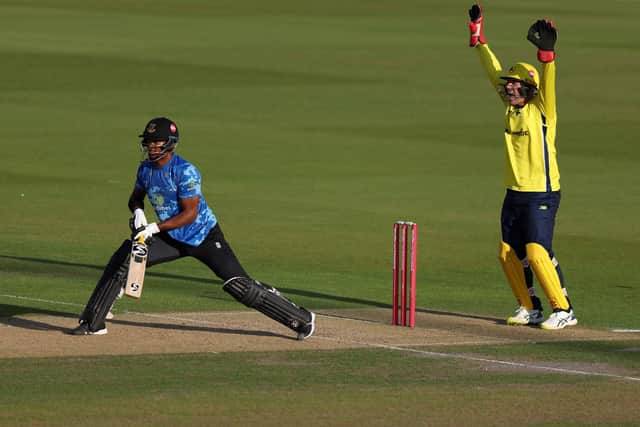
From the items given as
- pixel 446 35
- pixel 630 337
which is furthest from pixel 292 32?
pixel 630 337

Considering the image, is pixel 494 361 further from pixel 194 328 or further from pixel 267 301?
pixel 194 328

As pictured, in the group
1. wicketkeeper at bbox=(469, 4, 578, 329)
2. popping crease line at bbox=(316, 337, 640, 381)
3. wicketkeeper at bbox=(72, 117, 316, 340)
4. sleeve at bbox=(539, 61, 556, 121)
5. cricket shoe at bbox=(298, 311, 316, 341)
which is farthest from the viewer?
wicketkeeper at bbox=(469, 4, 578, 329)

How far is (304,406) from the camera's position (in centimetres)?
1112

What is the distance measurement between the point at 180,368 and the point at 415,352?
194cm

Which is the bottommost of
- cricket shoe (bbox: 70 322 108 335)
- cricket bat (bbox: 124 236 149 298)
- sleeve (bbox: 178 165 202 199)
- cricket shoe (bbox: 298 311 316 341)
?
cricket shoe (bbox: 70 322 108 335)

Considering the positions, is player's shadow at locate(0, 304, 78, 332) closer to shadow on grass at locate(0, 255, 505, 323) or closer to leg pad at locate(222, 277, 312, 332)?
leg pad at locate(222, 277, 312, 332)

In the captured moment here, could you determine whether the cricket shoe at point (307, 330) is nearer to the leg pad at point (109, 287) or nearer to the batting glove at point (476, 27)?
the leg pad at point (109, 287)

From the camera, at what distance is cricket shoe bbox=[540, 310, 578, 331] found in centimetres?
1462

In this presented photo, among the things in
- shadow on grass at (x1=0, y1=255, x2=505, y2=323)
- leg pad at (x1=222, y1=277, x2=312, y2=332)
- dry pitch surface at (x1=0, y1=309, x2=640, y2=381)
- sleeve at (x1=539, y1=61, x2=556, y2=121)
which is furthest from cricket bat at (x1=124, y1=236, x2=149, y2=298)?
sleeve at (x1=539, y1=61, x2=556, y2=121)

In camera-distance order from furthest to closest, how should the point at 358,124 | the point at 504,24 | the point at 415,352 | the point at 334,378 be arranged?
the point at 504,24 < the point at 358,124 < the point at 415,352 < the point at 334,378

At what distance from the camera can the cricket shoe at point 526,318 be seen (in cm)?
1482

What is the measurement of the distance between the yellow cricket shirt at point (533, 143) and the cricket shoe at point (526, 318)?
1.09 m

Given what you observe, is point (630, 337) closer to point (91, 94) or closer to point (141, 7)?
point (91, 94)

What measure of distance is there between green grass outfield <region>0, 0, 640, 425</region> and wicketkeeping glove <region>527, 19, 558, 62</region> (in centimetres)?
243
